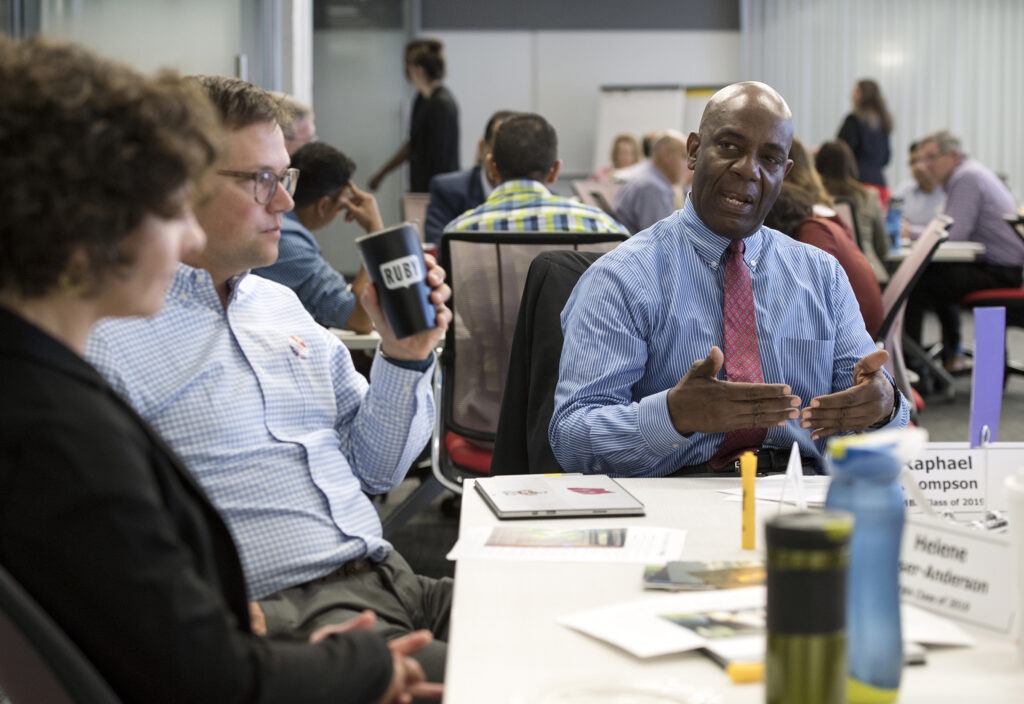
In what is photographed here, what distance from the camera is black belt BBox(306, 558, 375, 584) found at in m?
1.54

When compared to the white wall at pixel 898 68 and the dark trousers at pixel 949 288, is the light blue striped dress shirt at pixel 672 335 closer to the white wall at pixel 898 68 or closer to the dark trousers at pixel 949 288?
the dark trousers at pixel 949 288

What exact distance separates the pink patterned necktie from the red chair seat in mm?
946

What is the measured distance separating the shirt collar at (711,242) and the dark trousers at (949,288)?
175 inches

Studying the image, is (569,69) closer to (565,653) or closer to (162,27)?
(162,27)

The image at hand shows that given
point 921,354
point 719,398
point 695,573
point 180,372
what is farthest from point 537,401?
point 921,354

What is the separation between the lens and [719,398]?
5.58ft

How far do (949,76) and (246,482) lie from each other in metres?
11.7

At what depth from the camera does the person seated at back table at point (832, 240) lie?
3461mm

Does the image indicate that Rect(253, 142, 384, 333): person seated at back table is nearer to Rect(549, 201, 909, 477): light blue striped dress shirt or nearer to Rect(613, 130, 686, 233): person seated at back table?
Rect(549, 201, 909, 477): light blue striped dress shirt

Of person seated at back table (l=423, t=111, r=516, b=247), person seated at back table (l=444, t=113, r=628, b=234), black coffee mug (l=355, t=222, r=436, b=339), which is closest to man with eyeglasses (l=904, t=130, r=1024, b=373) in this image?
person seated at back table (l=423, t=111, r=516, b=247)

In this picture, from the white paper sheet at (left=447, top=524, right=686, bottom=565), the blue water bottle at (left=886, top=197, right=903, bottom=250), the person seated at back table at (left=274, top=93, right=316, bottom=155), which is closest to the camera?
the white paper sheet at (left=447, top=524, right=686, bottom=565)

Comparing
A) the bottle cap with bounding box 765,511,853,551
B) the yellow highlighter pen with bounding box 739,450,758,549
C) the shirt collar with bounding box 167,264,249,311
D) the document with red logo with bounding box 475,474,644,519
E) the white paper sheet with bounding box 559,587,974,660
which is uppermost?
the shirt collar with bounding box 167,264,249,311

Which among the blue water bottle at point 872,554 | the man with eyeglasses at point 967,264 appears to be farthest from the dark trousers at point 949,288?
the blue water bottle at point 872,554

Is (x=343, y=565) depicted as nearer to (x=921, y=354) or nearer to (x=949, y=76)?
(x=921, y=354)
